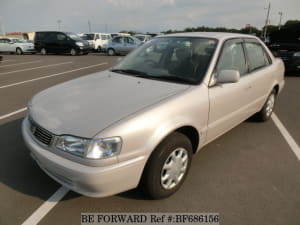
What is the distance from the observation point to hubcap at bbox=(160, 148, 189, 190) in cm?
220

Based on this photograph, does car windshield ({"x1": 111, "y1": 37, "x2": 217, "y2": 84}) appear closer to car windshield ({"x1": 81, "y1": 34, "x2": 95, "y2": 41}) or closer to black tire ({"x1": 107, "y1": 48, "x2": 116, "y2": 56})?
black tire ({"x1": 107, "y1": 48, "x2": 116, "y2": 56})

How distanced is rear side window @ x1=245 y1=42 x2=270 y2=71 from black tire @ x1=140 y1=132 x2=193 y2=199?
1929 millimetres

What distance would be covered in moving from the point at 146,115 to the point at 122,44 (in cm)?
1669

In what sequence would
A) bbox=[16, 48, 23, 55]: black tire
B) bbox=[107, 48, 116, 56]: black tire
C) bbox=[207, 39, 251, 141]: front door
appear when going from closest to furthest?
bbox=[207, 39, 251, 141]: front door, bbox=[107, 48, 116, 56]: black tire, bbox=[16, 48, 23, 55]: black tire

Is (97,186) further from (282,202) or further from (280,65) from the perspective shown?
(280,65)

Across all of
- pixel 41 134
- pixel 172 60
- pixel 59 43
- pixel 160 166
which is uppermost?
pixel 59 43

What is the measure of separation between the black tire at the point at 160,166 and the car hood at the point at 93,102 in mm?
408

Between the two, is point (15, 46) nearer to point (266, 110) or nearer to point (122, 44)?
point (122, 44)

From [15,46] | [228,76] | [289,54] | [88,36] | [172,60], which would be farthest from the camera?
[88,36]

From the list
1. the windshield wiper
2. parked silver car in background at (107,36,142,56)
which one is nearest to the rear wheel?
parked silver car in background at (107,36,142,56)

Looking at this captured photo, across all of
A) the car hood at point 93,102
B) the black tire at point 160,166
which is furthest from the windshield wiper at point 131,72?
the black tire at point 160,166

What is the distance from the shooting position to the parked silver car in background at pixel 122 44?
681 inches

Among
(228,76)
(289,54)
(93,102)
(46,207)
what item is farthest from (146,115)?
(289,54)

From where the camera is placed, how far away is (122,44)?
1758 cm
